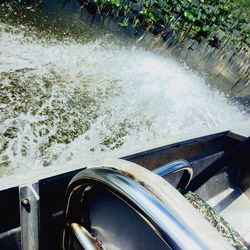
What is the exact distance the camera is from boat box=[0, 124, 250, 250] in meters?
0.60

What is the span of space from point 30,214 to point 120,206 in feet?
1.97

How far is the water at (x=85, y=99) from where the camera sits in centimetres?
283

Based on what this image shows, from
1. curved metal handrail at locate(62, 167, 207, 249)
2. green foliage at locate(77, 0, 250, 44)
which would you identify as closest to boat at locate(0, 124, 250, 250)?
curved metal handrail at locate(62, 167, 207, 249)

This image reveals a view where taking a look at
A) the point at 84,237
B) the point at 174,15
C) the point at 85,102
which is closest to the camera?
the point at 84,237

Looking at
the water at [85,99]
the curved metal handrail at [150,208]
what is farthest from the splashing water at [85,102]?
the curved metal handrail at [150,208]

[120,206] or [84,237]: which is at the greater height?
[120,206]

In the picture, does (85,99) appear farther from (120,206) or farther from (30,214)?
(120,206)

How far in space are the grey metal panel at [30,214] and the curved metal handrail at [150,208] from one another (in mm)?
490

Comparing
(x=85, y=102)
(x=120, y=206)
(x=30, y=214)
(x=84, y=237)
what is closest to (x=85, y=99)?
(x=85, y=102)

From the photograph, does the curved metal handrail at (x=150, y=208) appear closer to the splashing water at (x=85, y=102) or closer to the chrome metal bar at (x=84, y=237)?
the chrome metal bar at (x=84, y=237)

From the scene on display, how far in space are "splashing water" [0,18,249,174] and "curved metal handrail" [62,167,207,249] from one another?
2.47 feet

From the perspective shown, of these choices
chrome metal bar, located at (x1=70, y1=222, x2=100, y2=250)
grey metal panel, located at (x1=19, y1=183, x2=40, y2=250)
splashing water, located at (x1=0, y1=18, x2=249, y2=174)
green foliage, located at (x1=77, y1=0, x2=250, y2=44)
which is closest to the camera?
chrome metal bar, located at (x1=70, y1=222, x2=100, y2=250)

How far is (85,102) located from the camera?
3559 mm

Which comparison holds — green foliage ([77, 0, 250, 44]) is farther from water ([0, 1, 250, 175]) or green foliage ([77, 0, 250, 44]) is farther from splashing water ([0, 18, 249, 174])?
splashing water ([0, 18, 249, 174])
